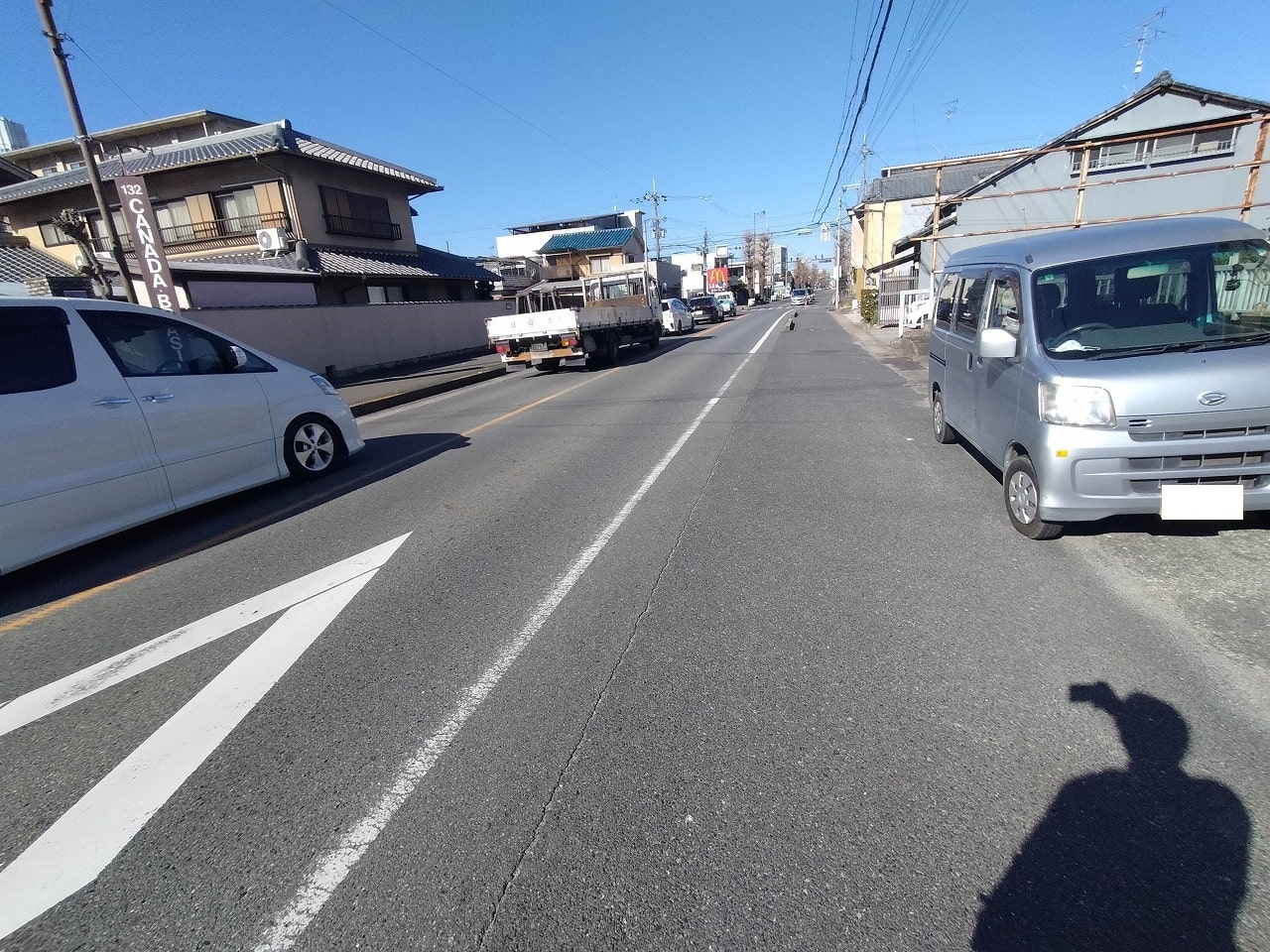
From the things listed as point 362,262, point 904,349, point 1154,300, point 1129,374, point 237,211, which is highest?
point 237,211

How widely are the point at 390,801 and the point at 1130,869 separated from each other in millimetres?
2378

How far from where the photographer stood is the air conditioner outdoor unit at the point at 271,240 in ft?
68.0

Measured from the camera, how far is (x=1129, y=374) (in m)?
3.64

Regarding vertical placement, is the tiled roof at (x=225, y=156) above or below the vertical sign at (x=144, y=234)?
above

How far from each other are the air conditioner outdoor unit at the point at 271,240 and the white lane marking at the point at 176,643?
20.5 metres

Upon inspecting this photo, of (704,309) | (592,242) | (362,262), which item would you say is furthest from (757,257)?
(362,262)

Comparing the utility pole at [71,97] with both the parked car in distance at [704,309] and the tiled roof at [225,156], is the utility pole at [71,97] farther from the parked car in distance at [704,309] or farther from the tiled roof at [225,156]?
the parked car in distance at [704,309]

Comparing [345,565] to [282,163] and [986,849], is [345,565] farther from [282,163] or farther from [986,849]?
[282,163]

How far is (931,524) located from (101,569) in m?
6.10

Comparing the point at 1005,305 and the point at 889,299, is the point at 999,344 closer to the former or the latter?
the point at 1005,305

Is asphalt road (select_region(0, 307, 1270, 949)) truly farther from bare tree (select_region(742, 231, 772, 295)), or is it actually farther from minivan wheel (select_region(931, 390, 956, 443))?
bare tree (select_region(742, 231, 772, 295))

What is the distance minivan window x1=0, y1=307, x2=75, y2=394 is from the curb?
605 centimetres

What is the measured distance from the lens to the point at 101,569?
15.6ft

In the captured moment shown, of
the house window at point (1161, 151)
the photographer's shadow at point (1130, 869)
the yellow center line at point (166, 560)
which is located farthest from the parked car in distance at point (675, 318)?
the photographer's shadow at point (1130, 869)
